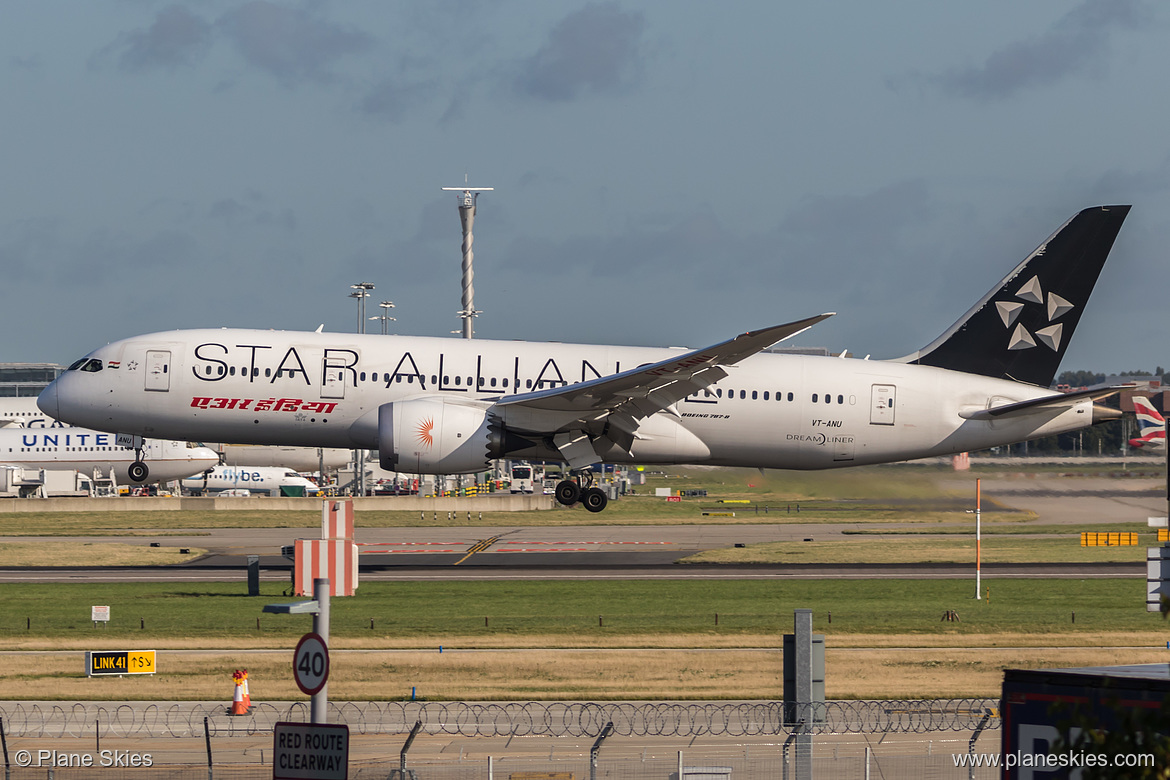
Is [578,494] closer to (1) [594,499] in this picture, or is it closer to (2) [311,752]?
(1) [594,499]

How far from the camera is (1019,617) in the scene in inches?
1457

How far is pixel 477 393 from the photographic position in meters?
42.1

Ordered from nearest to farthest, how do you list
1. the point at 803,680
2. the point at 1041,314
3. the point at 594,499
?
the point at 803,680 < the point at 594,499 < the point at 1041,314

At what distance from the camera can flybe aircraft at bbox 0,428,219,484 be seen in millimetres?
116250

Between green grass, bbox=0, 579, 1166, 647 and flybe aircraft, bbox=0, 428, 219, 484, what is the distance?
73757 millimetres

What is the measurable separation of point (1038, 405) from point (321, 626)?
3311cm

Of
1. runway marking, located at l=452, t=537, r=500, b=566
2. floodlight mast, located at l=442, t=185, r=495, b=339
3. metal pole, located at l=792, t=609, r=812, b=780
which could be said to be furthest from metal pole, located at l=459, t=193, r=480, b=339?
metal pole, located at l=792, t=609, r=812, b=780

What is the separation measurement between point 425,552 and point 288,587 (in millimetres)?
15135

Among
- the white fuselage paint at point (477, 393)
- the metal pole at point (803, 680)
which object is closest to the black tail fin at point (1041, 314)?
the white fuselage paint at point (477, 393)

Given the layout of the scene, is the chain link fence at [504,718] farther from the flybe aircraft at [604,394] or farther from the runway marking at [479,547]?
the runway marking at [479,547]

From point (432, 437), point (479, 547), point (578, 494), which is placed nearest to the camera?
point (432, 437)

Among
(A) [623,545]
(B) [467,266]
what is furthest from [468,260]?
(A) [623,545]

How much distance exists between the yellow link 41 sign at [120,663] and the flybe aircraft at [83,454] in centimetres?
9093

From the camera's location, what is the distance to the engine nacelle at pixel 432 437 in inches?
1577
